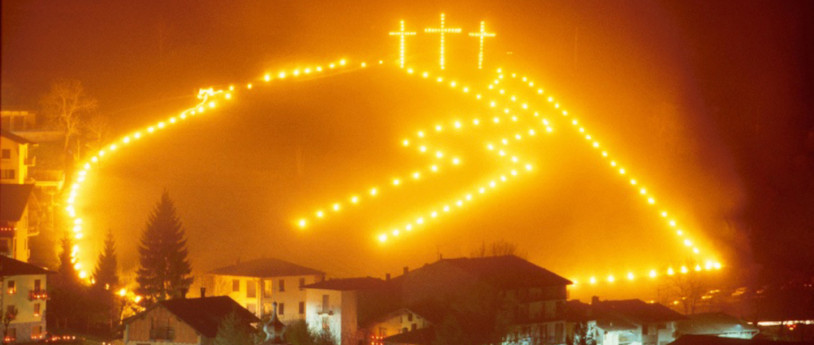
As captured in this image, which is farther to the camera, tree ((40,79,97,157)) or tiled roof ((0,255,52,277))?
tree ((40,79,97,157))

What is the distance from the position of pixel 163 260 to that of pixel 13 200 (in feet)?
14.6

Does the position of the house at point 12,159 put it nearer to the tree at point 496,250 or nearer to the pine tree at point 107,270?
the pine tree at point 107,270

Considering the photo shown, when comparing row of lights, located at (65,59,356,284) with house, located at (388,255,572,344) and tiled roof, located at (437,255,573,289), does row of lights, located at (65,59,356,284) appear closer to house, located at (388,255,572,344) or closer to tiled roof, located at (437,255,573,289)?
house, located at (388,255,572,344)

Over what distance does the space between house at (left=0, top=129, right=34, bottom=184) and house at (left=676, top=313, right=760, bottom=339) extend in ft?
59.4

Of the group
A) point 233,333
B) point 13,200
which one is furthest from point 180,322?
point 13,200

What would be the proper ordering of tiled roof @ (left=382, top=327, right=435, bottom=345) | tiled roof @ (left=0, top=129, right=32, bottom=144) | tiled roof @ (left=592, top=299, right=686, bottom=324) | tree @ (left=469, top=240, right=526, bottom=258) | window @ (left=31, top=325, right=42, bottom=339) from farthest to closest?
tree @ (left=469, top=240, right=526, bottom=258) < tiled roof @ (left=0, top=129, right=32, bottom=144) < tiled roof @ (left=592, top=299, right=686, bottom=324) < window @ (left=31, top=325, right=42, bottom=339) < tiled roof @ (left=382, top=327, right=435, bottom=345)

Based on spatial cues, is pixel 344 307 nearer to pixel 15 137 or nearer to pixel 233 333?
pixel 233 333

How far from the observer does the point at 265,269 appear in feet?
113

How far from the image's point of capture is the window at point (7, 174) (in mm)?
35406

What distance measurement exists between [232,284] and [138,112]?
42.4 feet

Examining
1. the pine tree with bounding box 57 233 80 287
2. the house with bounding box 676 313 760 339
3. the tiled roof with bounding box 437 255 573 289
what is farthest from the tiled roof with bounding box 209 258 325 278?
the house with bounding box 676 313 760 339

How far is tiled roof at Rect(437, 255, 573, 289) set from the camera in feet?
109

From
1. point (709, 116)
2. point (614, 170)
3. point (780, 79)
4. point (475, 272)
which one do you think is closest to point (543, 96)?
point (614, 170)

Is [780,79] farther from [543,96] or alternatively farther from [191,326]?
[191,326]
